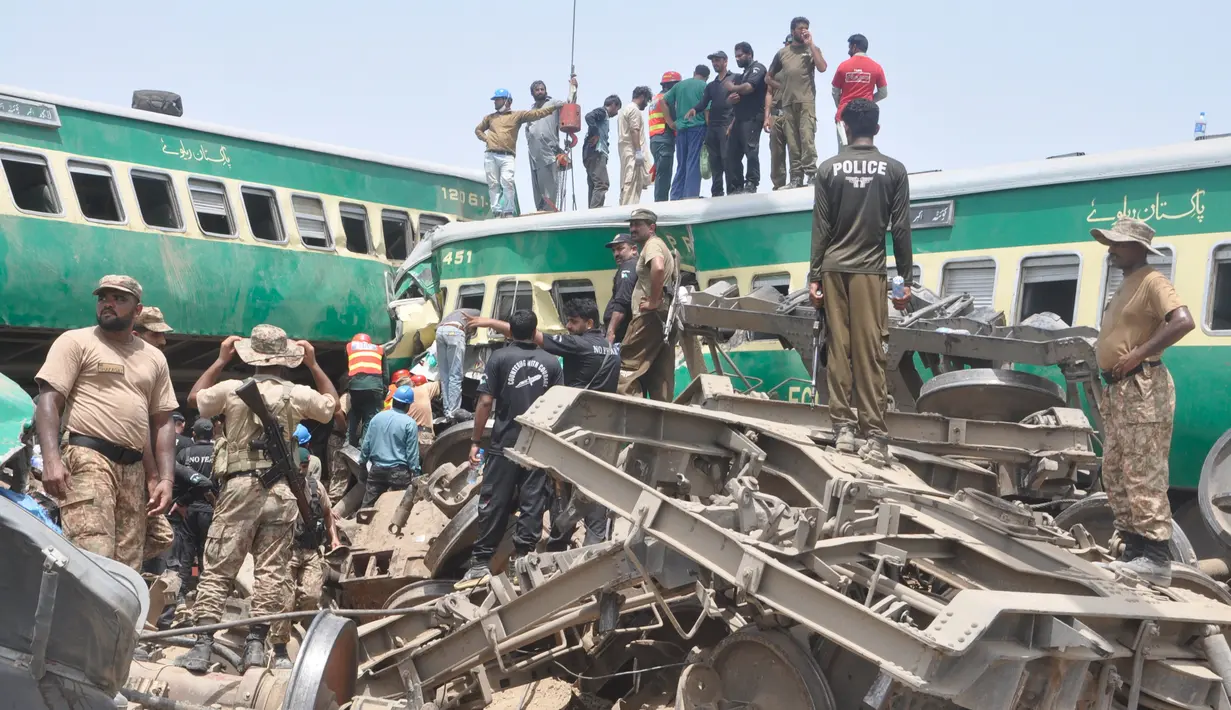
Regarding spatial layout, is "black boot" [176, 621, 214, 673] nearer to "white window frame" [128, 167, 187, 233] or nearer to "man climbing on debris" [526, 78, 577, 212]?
"white window frame" [128, 167, 187, 233]

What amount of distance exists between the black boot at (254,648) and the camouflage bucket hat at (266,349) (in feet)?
5.17

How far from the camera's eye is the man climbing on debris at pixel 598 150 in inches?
675

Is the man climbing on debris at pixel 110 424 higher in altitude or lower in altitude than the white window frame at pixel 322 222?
lower

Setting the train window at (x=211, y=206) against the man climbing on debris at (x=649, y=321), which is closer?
the man climbing on debris at (x=649, y=321)

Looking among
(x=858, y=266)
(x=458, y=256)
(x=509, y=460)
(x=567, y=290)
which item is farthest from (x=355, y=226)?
(x=858, y=266)

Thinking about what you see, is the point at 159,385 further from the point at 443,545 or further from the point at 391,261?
the point at 391,261

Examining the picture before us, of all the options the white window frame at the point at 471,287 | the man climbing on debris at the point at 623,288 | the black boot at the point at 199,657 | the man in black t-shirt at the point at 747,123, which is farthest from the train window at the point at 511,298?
the black boot at the point at 199,657

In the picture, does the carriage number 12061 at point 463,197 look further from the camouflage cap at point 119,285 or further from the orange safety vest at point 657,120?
the camouflage cap at point 119,285

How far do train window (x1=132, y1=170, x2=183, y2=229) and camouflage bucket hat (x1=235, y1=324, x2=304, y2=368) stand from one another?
9.05 metres

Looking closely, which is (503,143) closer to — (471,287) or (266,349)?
(471,287)

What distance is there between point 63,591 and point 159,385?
3.91 meters

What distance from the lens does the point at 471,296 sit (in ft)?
52.9

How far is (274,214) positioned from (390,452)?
240 inches

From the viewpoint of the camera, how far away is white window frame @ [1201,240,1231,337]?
10055mm
